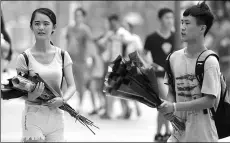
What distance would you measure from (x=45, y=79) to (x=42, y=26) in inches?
18.8

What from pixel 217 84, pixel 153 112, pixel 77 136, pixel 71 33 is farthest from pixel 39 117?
pixel 153 112

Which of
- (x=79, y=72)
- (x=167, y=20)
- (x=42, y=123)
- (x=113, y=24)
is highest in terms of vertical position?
(x=167, y=20)

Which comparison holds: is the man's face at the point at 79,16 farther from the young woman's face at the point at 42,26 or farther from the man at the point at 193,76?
the man at the point at 193,76

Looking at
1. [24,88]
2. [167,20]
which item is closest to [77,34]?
[167,20]

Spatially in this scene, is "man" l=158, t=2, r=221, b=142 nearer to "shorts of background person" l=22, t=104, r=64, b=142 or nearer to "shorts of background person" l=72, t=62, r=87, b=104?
"shorts of background person" l=22, t=104, r=64, b=142

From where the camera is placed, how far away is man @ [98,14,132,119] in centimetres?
1312

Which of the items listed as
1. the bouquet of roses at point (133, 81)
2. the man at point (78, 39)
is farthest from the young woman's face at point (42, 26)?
the man at point (78, 39)

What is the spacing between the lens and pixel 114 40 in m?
13.3

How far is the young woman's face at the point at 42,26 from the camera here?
6.08 meters

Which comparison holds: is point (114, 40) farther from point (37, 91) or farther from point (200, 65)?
point (200, 65)

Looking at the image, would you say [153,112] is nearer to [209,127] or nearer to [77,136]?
[77,136]

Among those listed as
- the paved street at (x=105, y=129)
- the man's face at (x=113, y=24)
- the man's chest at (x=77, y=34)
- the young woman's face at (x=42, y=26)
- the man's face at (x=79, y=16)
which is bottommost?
the paved street at (x=105, y=129)

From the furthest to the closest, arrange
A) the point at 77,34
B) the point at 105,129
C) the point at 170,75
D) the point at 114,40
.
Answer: the point at 77,34
the point at 114,40
the point at 105,129
the point at 170,75

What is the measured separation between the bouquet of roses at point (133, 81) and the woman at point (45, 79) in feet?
3.24
